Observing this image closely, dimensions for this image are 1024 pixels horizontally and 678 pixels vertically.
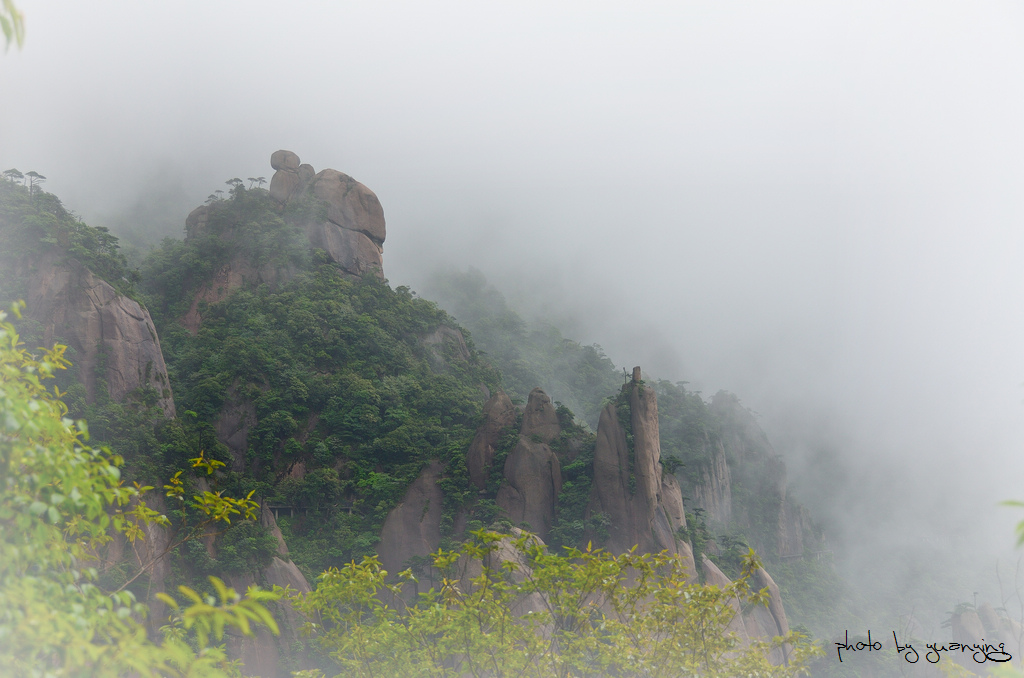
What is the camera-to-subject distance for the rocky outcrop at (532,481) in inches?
1083

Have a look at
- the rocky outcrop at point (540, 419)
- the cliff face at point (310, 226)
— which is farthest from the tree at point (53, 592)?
the cliff face at point (310, 226)

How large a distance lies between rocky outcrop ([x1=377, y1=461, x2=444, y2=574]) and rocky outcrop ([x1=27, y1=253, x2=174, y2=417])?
9.94 meters

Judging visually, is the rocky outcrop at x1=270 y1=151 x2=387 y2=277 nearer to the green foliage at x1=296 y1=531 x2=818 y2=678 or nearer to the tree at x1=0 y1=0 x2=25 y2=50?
the green foliage at x1=296 y1=531 x2=818 y2=678

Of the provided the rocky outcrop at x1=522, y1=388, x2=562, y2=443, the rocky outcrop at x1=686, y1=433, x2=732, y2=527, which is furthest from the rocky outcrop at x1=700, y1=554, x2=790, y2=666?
the rocky outcrop at x1=686, y1=433, x2=732, y2=527

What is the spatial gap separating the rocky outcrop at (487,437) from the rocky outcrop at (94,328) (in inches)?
496

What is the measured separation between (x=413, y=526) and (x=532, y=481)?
544 centimetres

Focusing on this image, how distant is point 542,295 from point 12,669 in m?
97.7

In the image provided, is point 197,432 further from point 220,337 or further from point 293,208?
point 293,208

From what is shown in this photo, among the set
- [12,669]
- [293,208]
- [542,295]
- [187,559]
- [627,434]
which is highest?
[542,295]

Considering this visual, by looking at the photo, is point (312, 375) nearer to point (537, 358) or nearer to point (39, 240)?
point (39, 240)

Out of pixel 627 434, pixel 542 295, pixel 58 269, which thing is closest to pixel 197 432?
pixel 58 269

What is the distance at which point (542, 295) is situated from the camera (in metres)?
100

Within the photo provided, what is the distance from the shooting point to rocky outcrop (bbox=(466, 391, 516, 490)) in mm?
28703

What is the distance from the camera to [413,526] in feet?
88.5
